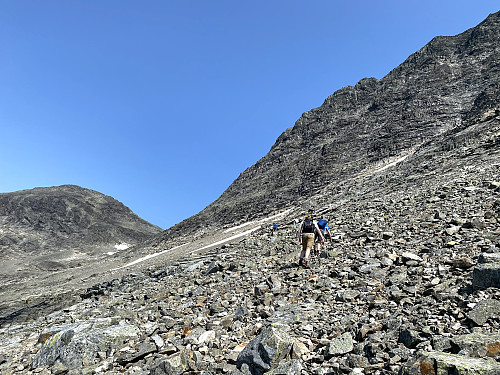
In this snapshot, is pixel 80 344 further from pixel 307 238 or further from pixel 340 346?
pixel 307 238

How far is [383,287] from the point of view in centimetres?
683

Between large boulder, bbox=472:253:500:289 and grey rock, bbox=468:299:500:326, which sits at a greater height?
large boulder, bbox=472:253:500:289

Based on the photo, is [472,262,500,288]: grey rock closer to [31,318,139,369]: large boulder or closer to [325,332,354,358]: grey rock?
[325,332,354,358]: grey rock

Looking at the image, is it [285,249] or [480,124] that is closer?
[285,249]

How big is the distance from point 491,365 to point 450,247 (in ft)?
17.8

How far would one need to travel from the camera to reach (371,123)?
2618 inches

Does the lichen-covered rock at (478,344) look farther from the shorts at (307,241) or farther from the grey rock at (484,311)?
the shorts at (307,241)

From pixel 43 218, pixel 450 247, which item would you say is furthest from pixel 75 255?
pixel 450 247

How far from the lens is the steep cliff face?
176 ft

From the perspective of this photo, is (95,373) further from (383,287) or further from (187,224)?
(187,224)

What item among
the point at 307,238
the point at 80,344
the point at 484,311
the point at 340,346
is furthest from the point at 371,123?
the point at 80,344

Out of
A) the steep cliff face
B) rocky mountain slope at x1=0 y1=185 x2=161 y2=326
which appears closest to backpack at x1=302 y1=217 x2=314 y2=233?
the steep cliff face

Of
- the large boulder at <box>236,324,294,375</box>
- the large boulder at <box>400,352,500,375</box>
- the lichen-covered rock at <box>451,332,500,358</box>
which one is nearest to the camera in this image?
the large boulder at <box>400,352,500,375</box>

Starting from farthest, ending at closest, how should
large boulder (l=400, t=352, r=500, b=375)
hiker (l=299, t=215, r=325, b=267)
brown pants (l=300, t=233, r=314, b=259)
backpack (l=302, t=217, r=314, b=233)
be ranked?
1. backpack (l=302, t=217, r=314, b=233)
2. brown pants (l=300, t=233, r=314, b=259)
3. hiker (l=299, t=215, r=325, b=267)
4. large boulder (l=400, t=352, r=500, b=375)
